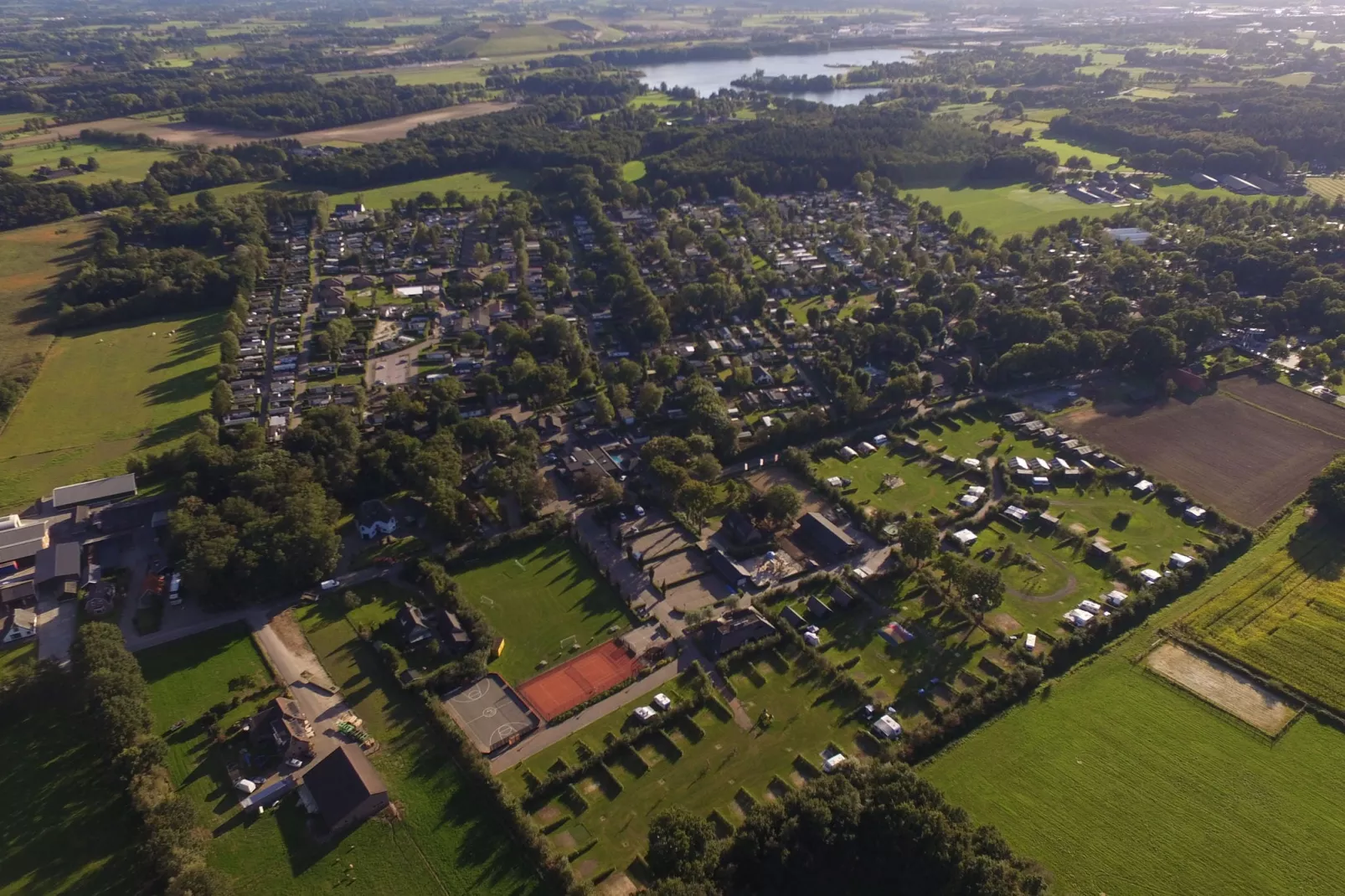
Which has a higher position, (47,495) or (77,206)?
(77,206)

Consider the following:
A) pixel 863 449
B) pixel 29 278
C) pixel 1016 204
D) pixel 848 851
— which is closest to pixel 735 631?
pixel 848 851

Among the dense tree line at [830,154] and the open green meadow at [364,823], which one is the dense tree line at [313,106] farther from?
the open green meadow at [364,823]

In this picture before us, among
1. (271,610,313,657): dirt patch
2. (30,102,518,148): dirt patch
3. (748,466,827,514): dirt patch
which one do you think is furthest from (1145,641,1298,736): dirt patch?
(30,102,518,148): dirt patch

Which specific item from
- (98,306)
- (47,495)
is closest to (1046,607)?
(47,495)

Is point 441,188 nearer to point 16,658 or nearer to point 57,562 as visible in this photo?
point 57,562

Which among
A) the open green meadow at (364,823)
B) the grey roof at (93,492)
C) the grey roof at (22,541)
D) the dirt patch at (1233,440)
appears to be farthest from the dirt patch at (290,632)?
the dirt patch at (1233,440)

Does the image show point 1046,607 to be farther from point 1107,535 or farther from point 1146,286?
point 1146,286
